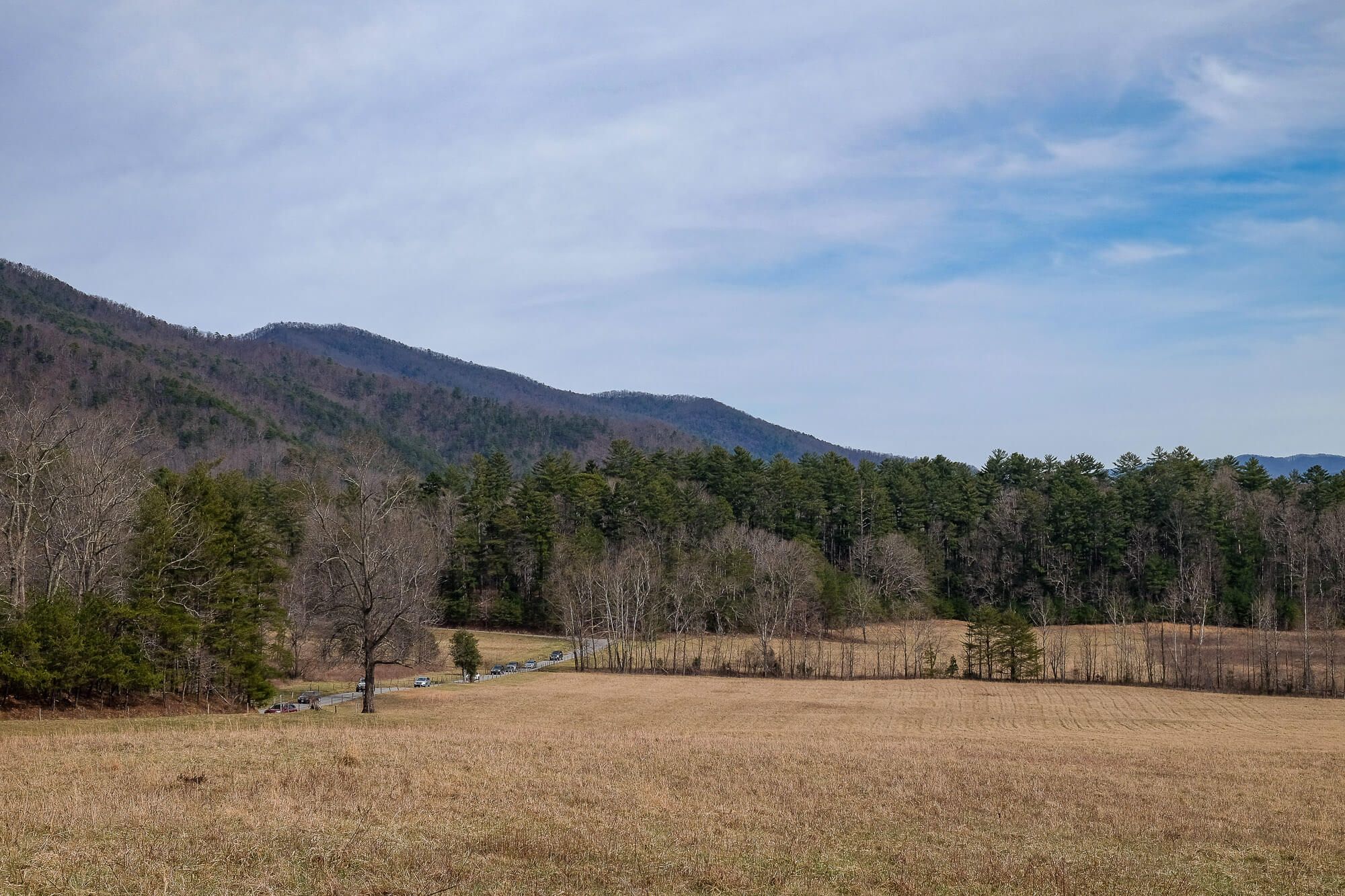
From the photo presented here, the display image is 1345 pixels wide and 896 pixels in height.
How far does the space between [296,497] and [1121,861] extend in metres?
90.7

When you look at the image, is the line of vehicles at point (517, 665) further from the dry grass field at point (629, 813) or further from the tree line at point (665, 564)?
the dry grass field at point (629, 813)

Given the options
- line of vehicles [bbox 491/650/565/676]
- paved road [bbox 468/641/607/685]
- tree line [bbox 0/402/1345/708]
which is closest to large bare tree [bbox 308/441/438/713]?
tree line [bbox 0/402/1345/708]

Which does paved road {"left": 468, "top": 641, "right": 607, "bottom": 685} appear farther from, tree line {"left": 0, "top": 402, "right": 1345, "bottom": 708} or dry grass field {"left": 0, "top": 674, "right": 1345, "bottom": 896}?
dry grass field {"left": 0, "top": 674, "right": 1345, "bottom": 896}

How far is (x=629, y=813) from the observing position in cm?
1634

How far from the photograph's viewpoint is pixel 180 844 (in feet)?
41.7

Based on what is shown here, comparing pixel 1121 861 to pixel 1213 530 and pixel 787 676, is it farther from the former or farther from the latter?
pixel 1213 530

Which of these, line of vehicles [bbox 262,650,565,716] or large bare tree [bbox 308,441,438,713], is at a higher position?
large bare tree [bbox 308,441,438,713]

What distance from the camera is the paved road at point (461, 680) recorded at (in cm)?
5269

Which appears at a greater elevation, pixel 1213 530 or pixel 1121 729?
pixel 1213 530

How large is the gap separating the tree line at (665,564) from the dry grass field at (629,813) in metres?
10.5

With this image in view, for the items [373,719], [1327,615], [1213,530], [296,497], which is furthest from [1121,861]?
[1213,530]

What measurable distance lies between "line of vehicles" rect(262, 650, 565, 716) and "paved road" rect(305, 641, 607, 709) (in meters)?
0.24

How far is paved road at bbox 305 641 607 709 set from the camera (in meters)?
52.7

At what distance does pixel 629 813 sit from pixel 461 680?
2033 inches
